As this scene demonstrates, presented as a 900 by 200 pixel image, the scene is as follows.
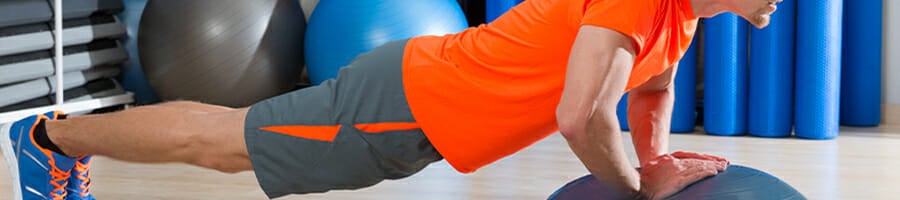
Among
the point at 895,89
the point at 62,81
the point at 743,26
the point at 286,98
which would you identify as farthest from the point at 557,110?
the point at 895,89

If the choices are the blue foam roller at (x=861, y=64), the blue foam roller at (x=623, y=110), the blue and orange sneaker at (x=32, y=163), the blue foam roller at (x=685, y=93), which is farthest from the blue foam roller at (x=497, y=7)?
the blue and orange sneaker at (x=32, y=163)

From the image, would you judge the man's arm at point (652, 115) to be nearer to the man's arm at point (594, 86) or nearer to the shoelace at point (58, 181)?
the man's arm at point (594, 86)

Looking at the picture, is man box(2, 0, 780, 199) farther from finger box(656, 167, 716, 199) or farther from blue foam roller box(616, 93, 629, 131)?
blue foam roller box(616, 93, 629, 131)

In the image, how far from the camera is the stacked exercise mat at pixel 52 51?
344 centimetres

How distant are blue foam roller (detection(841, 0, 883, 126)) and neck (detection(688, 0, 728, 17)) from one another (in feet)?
7.71

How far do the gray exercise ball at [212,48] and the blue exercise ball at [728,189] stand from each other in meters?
2.27

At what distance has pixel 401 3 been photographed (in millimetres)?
3797

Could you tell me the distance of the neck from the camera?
64.2 inches

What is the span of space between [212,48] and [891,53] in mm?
2596

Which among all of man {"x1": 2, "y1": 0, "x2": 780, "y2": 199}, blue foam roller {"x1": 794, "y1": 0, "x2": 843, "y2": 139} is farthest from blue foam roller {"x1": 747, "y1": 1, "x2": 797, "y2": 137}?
man {"x1": 2, "y1": 0, "x2": 780, "y2": 199}

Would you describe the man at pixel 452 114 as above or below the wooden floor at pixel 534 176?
above

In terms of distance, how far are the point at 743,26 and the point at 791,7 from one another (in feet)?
0.57

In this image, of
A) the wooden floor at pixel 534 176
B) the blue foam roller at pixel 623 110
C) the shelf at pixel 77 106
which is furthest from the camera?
the blue foam roller at pixel 623 110

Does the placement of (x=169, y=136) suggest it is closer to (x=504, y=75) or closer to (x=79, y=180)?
(x=79, y=180)
